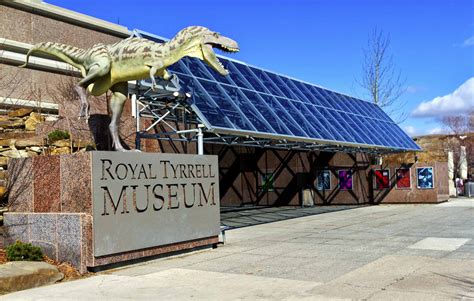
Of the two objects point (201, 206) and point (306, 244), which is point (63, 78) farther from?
point (306, 244)

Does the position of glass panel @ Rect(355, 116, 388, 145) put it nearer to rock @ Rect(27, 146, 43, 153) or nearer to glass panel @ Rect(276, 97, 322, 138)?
glass panel @ Rect(276, 97, 322, 138)

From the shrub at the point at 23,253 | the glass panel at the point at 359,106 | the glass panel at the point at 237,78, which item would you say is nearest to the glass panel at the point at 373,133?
the glass panel at the point at 359,106

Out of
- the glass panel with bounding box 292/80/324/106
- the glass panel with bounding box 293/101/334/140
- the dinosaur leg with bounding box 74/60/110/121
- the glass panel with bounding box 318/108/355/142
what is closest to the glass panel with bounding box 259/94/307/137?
the glass panel with bounding box 293/101/334/140

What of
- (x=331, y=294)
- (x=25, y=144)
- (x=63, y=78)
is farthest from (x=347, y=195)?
(x=331, y=294)

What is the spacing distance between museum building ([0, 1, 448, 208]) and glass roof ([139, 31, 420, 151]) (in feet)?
0.18

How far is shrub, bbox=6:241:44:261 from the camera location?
977cm

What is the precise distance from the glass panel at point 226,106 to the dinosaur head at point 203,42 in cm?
371

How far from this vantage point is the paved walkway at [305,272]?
307 inches

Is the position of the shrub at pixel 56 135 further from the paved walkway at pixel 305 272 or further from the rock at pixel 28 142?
the paved walkway at pixel 305 272

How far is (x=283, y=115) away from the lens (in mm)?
18906

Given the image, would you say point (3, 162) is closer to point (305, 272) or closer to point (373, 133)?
point (305, 272)

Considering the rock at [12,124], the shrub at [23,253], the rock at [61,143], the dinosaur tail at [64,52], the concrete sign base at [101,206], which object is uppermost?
the dinosaur tail at [64,52]

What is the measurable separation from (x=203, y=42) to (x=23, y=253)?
5.75 meters

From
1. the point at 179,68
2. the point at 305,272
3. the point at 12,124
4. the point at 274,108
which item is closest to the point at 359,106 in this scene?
the point at 274,108
